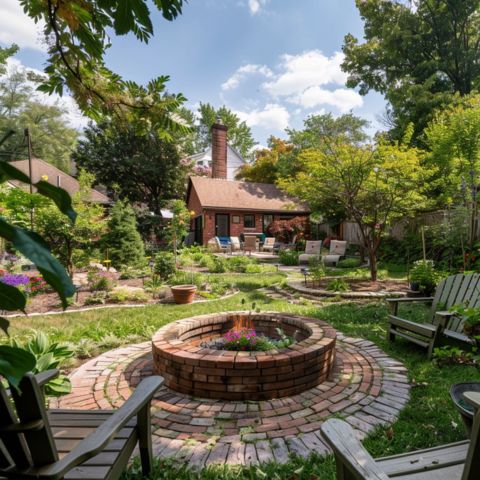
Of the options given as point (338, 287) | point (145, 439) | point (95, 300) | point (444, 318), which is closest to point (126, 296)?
point (95, 300)

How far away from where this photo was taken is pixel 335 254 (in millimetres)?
12789

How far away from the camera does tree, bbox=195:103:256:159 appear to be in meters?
42.4

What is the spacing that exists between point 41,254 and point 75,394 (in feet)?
10.6

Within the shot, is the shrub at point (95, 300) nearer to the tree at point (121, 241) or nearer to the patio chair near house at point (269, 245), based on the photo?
the tree at point (121, 241)

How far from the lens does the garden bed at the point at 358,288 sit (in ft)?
23.4

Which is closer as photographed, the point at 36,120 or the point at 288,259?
the point at 288,259

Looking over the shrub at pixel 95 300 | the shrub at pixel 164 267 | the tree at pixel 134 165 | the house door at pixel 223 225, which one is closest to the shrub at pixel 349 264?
the shrub at pixel 164 267

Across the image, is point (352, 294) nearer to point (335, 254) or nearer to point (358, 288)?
point (358, 288)

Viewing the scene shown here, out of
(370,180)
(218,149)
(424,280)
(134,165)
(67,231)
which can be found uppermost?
(218,149)

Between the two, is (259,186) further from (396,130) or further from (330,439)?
→ (330,439)

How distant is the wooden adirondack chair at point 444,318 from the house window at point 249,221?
1669 centimetres

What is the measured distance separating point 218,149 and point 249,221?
686cm

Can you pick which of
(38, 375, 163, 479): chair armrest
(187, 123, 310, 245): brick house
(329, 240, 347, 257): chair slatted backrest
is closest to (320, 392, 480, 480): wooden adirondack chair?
(38, 375, 163, 479): chair armrest

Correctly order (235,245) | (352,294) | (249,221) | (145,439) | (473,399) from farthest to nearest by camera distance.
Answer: (249,221) → (235,245) → (352,294) → (145,439) → (473,399)
